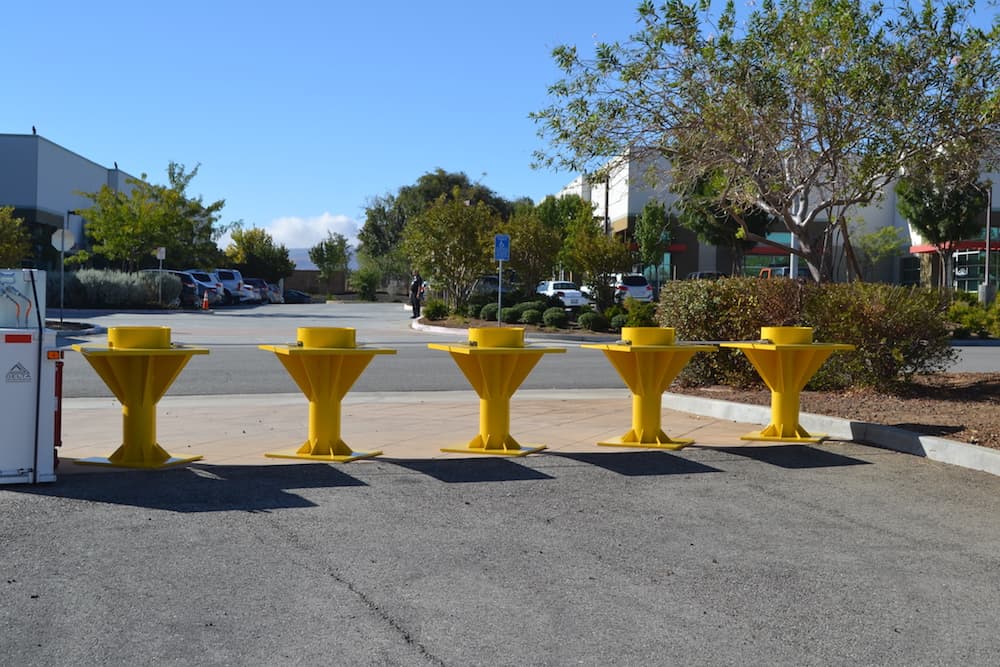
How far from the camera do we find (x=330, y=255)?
3504 inches

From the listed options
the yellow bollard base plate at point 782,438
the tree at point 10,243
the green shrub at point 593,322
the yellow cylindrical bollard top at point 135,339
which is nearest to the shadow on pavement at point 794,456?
the yellow bollard base plate at point 782,438

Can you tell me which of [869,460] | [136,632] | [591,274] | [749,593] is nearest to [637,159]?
[869,460]

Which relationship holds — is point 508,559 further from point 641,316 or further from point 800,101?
point 641,316

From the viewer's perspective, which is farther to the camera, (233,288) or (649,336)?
(233,288)

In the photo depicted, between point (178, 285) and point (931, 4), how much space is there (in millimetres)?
35615

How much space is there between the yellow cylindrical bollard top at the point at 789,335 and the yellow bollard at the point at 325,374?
360 cm

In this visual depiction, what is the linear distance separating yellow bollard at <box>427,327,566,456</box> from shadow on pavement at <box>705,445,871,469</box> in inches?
69.5

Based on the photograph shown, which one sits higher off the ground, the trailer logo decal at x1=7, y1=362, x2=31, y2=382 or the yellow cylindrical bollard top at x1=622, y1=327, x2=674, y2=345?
the yellow cylindrical bollard top at x1=622, y1=327, x2=674, y2=345

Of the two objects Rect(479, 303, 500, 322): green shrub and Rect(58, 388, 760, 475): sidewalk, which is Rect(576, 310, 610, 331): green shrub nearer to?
Rect(479, 303, 500, 322): green shrub

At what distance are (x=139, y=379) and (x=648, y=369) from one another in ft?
13.5

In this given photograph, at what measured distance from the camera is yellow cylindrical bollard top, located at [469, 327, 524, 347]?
8.81 m

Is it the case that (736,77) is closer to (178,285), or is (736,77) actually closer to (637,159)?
(637,159)

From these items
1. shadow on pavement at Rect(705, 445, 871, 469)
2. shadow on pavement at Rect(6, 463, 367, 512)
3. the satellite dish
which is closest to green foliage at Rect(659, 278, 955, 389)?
shadow on pavement at Rect(705, 445, 871, 469)

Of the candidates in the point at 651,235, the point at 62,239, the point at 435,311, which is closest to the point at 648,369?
the point at 62,239
